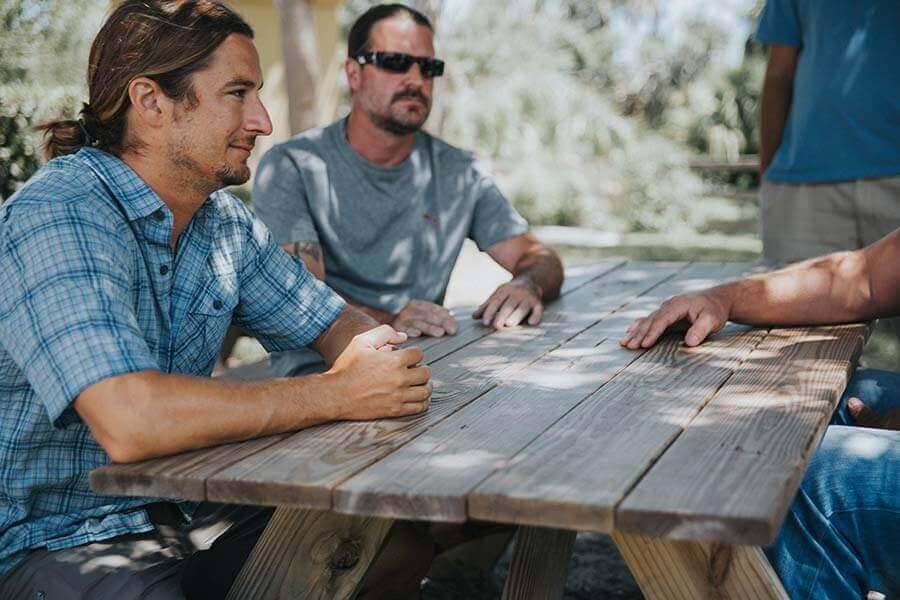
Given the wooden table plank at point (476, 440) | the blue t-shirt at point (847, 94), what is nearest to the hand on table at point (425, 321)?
the wooden table plank at point (476, 440)

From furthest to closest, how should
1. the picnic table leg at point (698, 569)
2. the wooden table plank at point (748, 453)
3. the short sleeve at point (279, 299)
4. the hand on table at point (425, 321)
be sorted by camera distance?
the hand on table at point (425, 321), the short sleeve at point (279, 299), the picnic table leg at point (698, 569), the wooden table plank at point (748, 453)

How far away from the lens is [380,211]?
3777mm

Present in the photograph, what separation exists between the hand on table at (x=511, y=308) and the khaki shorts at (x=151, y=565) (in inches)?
39.7

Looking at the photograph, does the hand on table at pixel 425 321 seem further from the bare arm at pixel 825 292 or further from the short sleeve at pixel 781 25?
the short sleeve at pixel 781 25

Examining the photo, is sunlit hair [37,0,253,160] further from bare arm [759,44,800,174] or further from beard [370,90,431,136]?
bare arm [759,44,800,174]

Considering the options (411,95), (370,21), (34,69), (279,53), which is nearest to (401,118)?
(411,95)

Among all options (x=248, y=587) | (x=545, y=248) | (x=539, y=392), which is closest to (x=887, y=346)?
(x=545, y=248)

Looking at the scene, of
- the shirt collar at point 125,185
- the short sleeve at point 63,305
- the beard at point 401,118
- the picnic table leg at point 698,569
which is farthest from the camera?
the beard at point 401,118

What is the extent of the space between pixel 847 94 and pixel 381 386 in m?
2.98

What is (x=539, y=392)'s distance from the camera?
2.30 metres

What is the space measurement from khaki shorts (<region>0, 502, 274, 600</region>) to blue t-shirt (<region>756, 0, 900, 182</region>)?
9.75 ft

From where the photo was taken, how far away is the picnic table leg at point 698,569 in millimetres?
1749

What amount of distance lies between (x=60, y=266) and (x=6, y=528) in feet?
1.95

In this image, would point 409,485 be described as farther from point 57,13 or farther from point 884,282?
point 57,13
